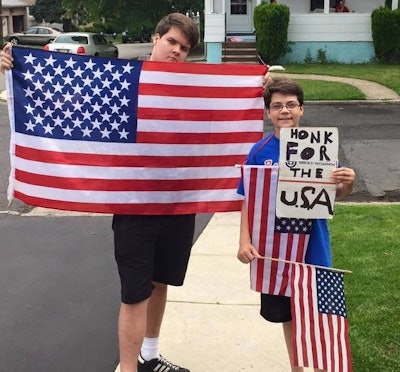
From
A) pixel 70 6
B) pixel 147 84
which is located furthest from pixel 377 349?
pixel 70 6

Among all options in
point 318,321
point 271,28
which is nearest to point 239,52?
point 271,28

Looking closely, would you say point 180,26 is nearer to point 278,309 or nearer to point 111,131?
point 111,131

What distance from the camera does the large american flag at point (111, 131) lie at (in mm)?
3301

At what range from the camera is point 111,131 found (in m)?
3.31

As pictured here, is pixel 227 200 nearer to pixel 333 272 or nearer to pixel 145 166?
pixel 145 166

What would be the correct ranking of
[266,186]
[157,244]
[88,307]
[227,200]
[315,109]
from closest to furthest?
[266,186] → [157,244] → [227,200] → [88,307] → [315,109]

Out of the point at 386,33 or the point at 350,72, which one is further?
the point at 386,33

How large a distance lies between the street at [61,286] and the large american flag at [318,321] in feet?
4.16

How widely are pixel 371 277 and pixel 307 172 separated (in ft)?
7.43

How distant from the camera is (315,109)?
1453 cm

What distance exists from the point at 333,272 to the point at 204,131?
1026mm

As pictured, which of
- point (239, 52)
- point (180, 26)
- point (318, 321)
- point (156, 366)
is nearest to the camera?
point (318, 321)

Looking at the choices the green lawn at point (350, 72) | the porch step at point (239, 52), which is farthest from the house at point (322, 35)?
the green lawn at point (350, 72)

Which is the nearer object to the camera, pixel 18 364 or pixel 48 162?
pixel 48 162
